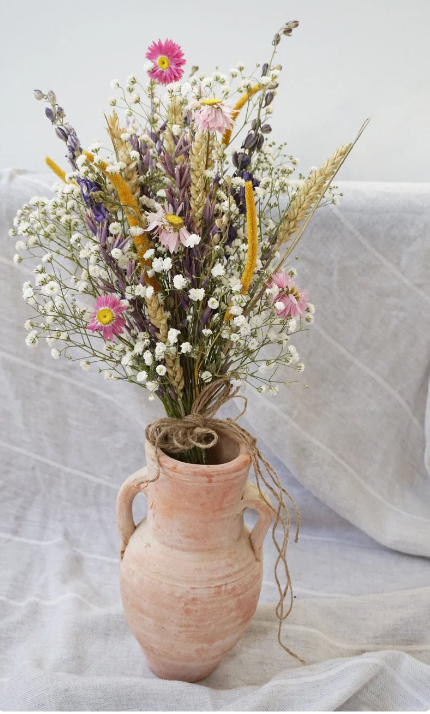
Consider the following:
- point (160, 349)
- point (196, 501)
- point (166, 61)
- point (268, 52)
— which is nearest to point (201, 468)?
point (196, 501)

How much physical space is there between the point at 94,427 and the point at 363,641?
0.73 m

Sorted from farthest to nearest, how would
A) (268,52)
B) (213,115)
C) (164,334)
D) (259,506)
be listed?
(268,52), (259,506), (164,334), (213,115)

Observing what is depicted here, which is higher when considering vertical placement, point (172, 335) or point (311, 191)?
point (311, 191)

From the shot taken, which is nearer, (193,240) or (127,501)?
(193,240)

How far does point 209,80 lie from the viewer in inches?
31.2

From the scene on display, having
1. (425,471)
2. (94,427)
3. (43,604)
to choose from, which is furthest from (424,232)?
(43,604)

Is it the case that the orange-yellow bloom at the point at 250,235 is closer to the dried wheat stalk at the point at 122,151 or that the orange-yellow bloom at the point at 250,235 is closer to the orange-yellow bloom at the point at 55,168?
the dried wheat stalk at the point at 122,151

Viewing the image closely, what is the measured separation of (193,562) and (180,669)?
19 centimetres

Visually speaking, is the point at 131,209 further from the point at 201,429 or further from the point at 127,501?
the point at 127,501

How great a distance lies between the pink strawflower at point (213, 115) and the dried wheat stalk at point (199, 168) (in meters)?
0.01

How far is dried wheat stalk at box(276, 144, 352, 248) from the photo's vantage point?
805 millimetres

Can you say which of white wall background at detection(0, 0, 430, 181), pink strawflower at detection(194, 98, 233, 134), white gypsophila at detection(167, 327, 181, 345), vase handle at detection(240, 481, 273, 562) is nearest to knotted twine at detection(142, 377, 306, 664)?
vase handle at detection(240, 481, 273, 562)

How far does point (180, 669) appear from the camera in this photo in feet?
3.31

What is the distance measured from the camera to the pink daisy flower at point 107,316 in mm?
809
